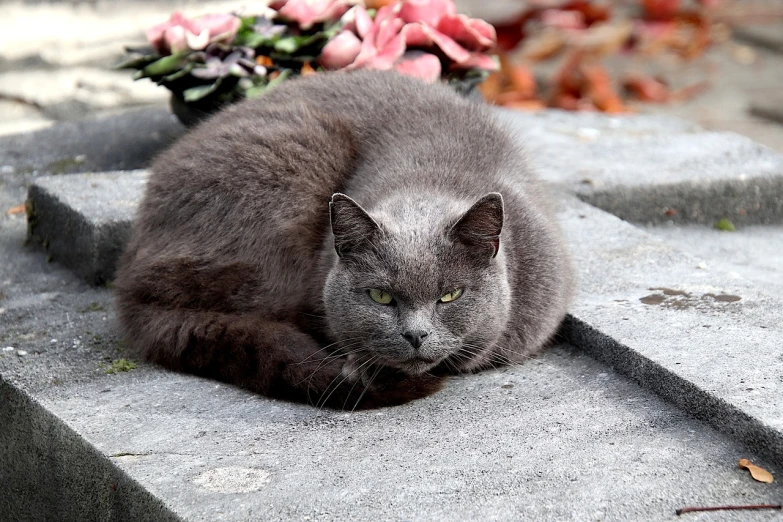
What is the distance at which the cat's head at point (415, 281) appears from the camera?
230 centimetres

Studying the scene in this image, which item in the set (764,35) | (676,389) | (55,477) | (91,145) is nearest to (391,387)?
(676,389)

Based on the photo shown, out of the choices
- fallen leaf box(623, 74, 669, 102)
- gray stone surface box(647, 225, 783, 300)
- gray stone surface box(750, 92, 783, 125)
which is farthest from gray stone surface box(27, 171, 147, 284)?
gray stone surface box(750, 92, 783, 125)

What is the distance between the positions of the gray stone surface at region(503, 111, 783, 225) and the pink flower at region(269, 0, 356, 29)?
81cm

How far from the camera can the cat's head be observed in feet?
7.54

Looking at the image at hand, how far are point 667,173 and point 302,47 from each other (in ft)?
4.89

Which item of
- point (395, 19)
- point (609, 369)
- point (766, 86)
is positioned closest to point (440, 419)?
point (609, 369)

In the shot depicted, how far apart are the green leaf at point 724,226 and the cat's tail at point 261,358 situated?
1815mm

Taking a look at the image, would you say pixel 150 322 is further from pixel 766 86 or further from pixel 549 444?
pixel 766 86

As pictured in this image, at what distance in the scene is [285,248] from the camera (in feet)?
8.69

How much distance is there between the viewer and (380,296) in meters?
2.35

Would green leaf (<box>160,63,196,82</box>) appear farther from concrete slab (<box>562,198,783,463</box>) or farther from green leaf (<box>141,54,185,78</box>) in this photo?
concrete slab (<box>562,198,783,463</box>)

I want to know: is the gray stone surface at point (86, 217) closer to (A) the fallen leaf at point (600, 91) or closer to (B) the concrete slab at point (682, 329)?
(B) the concrete slab at point (682, 329)

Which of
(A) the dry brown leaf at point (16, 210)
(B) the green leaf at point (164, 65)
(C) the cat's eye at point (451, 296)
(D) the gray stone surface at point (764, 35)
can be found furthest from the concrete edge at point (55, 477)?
(D) the gray stone surface at point (764, 35)

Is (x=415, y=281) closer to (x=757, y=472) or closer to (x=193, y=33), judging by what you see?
(x=757, y=472)
